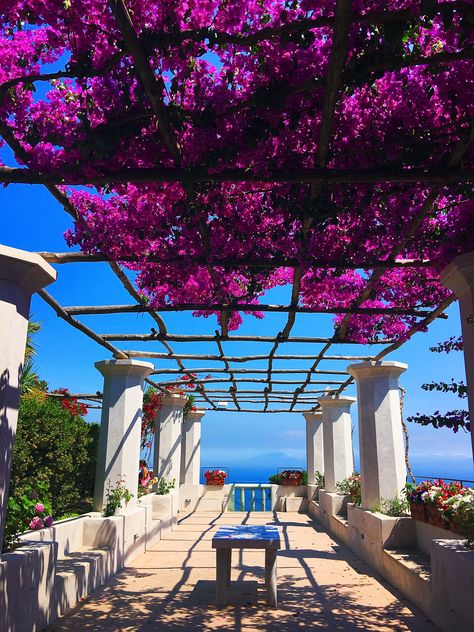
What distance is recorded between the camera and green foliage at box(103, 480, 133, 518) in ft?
28.1

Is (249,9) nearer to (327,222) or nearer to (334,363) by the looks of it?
(327,222)

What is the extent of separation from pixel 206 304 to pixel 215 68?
3.50m

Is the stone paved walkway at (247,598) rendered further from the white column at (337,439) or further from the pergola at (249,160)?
the white column at (337,439)

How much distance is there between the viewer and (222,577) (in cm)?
623

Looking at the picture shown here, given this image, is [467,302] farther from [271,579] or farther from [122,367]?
[122,367]

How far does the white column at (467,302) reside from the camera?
14.8 feet

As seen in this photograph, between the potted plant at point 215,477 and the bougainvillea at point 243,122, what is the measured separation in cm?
1537

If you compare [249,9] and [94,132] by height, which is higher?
[249,9]

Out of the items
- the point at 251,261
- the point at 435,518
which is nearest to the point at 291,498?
the point at 435,518

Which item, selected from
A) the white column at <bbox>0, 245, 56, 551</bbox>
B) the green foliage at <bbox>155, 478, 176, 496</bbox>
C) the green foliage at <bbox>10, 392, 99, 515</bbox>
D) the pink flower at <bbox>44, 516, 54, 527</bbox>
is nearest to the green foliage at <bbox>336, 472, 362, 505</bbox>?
the green foliage at <bbox>155, 478, 176, 496</bbox>

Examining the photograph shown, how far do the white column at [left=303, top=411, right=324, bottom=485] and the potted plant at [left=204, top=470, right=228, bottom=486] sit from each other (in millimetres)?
3372

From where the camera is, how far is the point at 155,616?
5.72 meters

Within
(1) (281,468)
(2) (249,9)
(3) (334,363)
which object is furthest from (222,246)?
(1) (281,468)

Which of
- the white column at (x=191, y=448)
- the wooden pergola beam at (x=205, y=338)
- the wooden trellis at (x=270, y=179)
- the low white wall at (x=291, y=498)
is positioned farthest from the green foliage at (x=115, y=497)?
the low white wall at (x=291, y=498)
